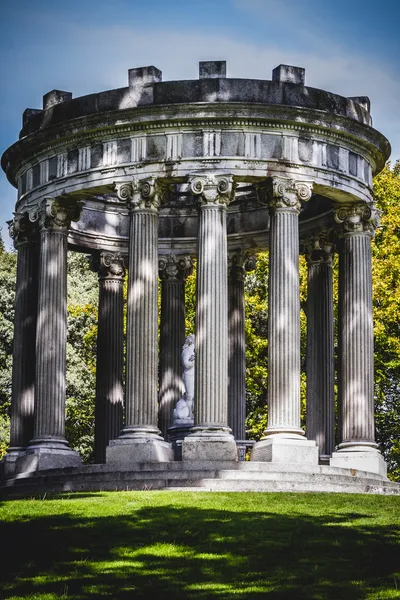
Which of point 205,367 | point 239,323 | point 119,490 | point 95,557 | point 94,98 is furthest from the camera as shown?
point 239,323

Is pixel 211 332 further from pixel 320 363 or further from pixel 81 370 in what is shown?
pixel 81 370

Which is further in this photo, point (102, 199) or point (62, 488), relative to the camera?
point (102, 199)

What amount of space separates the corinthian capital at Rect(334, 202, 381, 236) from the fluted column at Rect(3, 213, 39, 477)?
1034 cm

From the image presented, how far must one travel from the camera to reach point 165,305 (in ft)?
161

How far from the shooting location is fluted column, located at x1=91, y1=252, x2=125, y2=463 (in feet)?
155

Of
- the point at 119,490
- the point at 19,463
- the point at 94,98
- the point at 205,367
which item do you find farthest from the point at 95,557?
the point at 94,98

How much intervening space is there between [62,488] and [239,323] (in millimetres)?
13686

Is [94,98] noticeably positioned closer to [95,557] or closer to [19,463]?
[19,463]

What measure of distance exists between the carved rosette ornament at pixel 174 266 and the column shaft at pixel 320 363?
17.3 feet

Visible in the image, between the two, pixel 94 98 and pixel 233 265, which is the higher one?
pixel 94 98

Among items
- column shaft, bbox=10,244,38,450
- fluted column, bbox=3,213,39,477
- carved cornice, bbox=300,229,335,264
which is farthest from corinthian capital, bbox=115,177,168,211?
carved cornice, bbox=300,229,335,264

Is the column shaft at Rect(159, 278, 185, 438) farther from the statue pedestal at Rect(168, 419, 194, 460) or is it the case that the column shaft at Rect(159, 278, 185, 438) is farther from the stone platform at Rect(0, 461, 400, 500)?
the stone platform at Rect(0, 461, 400, 500)

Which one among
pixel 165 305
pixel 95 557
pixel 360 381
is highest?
pixel 165 305

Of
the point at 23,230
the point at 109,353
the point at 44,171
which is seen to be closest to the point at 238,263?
the point at 109,353
